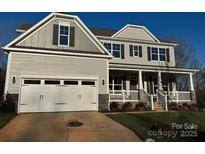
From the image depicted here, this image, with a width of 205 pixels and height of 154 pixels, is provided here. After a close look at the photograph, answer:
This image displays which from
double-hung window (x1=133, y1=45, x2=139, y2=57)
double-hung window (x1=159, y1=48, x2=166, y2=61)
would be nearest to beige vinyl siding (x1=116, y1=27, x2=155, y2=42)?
double-hung window (x1=133, y1=45, x2=139, y2=57)

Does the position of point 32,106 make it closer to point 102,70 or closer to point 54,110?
point 54,110

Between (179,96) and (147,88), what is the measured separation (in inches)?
127

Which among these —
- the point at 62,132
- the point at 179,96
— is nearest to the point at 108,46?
the point at 179,96

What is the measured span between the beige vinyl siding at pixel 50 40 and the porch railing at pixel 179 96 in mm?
8290

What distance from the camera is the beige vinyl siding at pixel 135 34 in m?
20.8

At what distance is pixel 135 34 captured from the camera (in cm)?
2122

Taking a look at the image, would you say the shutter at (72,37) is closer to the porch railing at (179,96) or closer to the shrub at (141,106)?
the shrub at (141,106)

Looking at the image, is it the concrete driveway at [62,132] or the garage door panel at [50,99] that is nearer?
the concrete driveway at [62,132]

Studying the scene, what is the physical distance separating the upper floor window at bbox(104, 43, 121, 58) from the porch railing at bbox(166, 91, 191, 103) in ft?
21.1

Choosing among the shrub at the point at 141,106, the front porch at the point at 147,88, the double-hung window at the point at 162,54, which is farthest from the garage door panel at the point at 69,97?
the double-hung window at the point at 162,54

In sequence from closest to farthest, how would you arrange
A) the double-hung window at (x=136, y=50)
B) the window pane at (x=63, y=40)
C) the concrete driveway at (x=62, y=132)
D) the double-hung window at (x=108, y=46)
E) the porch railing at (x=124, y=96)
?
1. the concrete driveway at (x=62, y=132)
2. the window pane at (x=63, y=40)
3. the porch railing at (x=124, y=96)
4. the double-hung window at (x=108, y=46)
5. the double-hung window at (x=136, y=50)

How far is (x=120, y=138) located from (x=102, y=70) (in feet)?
26.6

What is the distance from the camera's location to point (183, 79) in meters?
34.9

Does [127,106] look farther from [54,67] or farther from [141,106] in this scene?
[54,67]
